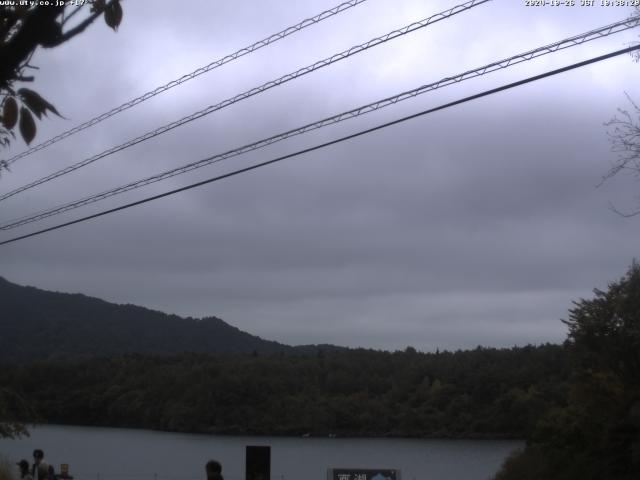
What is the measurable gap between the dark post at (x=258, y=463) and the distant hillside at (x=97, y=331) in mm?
63936

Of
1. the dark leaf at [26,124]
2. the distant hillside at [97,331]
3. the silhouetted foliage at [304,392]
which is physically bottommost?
the dark leaf at [26,124]

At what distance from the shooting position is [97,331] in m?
109

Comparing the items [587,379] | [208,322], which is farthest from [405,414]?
[208,322]

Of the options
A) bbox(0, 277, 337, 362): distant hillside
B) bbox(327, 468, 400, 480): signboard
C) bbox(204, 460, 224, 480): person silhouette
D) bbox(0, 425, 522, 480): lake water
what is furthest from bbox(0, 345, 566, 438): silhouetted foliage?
bbox(204, 460, 224, 480): person silhouette

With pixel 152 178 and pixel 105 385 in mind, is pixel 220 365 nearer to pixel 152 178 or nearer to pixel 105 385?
pixel 105 385

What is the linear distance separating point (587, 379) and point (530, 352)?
1072 inches

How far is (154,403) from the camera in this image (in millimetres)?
63312

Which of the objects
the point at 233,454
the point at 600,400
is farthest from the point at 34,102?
the point at 233,454

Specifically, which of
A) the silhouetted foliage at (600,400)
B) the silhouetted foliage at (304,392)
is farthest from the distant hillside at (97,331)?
the silhouetted foliage at (600,400)

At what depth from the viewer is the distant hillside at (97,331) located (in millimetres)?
81738

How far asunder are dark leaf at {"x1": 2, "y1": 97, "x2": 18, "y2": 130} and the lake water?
30090 millimetres

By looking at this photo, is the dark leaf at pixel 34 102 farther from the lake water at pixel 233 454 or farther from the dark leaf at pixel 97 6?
the lake water at pixel 233 454

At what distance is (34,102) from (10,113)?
0.13 meters

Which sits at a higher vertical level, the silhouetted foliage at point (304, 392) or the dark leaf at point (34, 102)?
the silhouetted foliage at point (304, 392)
